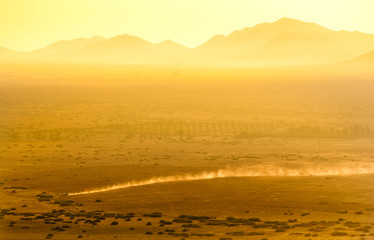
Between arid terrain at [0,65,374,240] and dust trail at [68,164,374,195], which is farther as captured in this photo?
dust trail at [68,164,374,195]

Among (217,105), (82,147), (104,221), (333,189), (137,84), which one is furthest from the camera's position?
(137,84)

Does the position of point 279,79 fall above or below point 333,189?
above

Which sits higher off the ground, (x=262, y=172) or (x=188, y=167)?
(x=188, y=167)

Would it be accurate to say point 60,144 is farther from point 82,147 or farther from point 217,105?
point 217,105

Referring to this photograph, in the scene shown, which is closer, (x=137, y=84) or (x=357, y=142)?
(x=357, y=142)

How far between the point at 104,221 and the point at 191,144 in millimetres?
29611

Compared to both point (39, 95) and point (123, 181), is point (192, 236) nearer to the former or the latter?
point (123, 181)

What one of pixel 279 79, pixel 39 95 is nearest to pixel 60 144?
pixel 39 95

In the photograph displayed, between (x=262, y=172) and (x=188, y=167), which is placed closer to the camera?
(x=262, y=172)

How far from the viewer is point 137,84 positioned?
14875cm

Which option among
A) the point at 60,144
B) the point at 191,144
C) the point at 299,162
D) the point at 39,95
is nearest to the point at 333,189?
the point at 299,162

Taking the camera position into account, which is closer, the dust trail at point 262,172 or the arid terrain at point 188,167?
the arid terrain at point 188,167

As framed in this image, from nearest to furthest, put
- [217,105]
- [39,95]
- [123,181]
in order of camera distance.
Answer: [123,181]
[217,105]
[39,95]

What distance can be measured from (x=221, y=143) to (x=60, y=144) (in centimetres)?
1278
